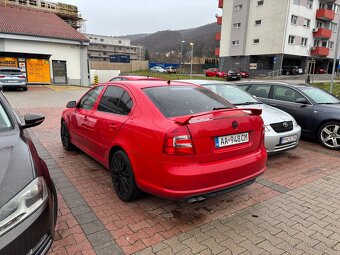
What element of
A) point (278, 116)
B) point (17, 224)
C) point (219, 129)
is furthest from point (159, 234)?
point (278, 116)

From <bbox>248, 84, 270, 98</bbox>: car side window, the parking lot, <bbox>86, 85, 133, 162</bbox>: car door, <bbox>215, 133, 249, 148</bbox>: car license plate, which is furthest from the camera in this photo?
<bbox>248, 84, 270, 98</bbox>: car side window

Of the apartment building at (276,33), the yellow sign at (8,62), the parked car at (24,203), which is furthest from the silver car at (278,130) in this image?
the apartment building at (276,33)

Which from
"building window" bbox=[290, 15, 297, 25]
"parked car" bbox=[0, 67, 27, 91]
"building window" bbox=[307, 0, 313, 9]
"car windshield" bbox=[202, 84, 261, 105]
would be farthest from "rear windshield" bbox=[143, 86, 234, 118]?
"building window" bbox=[307, 0, 313, 9]

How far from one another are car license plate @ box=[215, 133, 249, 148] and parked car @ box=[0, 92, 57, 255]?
1.70 metres

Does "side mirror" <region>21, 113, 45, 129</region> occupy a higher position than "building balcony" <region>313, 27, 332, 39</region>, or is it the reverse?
"building balcony" <region>313, 27, 332, 39</region>

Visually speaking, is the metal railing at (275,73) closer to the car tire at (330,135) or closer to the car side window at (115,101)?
the car tire at (330,135)

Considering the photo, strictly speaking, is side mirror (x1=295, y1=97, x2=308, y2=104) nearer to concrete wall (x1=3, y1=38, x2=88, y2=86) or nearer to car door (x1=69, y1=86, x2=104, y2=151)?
car door (x1=69, y1=86, x2=104, y2=151)

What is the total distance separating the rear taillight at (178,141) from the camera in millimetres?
2811

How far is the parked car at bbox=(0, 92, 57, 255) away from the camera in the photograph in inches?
72.4

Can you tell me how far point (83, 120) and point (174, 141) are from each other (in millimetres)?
2329

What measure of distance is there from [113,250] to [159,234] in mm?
513

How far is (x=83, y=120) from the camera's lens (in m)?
4.60

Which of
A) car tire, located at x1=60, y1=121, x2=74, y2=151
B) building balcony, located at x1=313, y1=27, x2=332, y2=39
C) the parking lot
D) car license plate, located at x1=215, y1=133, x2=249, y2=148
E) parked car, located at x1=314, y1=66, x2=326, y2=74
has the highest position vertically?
building balcony, located at x1=313, y1=27, x2=332, y2=39

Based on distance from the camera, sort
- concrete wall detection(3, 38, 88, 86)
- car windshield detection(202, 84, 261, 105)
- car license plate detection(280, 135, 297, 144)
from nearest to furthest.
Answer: car license plate detection(280, 135, 297, 144)
car windshield detection(202, 84, 261, 105)
concrete wall detection(3, 38, 88, 86)
